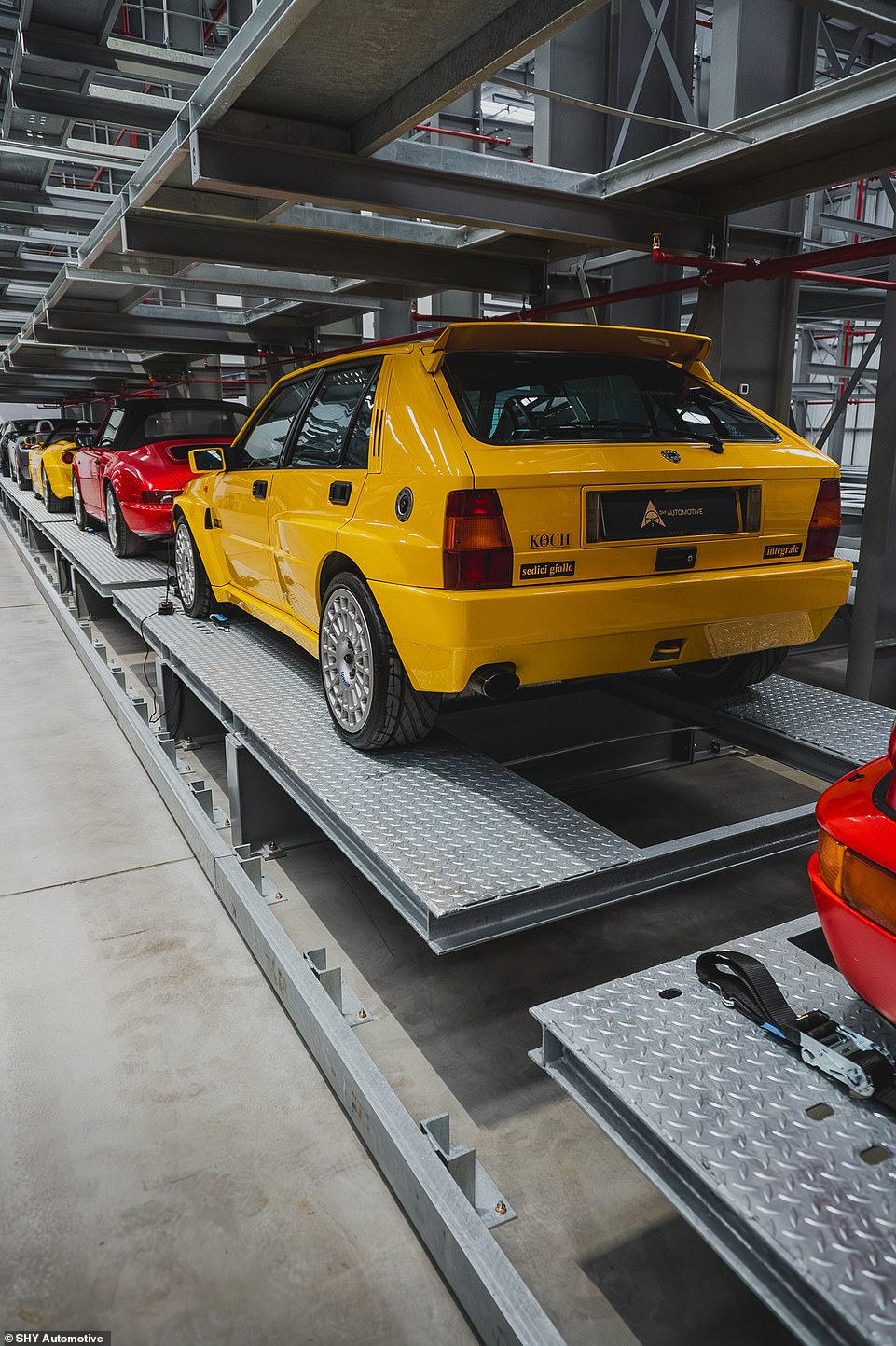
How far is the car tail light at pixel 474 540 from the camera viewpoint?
290cm

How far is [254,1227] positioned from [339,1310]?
0.30 m

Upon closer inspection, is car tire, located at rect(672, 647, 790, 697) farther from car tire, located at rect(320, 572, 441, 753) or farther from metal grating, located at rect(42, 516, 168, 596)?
metal grating, located at rect(42, 516, 168, 596)

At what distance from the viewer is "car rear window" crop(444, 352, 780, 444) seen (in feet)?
10.3

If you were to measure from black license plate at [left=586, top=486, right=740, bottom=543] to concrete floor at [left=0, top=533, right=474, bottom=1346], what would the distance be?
6.30 feet

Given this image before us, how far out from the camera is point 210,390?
17.0 metres

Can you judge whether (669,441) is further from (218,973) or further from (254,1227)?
(254,1227)

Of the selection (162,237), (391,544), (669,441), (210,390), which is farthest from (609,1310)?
(210,390)

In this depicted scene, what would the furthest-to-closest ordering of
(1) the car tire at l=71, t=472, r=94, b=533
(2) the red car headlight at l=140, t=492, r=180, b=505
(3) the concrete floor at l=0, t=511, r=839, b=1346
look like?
(1) the car tire at l=71, t=472, r=94, b=533 → (2) the red car headlight at l=140, t=492, r=180, b=505 → (3) the concrete floor at l=0, t=511, r=839, b=1346

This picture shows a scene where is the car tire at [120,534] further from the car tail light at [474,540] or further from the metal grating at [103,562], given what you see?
the car tail light at [474,540]

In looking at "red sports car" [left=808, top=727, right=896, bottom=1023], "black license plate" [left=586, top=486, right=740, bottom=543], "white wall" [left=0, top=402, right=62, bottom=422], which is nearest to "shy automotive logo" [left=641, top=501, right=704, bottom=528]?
"black license plate" [left=586, top=486, right=740, bottom=543]

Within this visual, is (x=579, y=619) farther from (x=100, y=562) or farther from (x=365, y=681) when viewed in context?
(x=100, y=562)

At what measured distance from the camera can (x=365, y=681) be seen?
3490mm

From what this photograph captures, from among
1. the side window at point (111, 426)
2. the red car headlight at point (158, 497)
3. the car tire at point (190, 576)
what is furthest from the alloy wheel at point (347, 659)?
the side window at point (111, 426)

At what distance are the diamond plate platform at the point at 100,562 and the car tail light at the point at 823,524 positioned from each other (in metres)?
4.77
